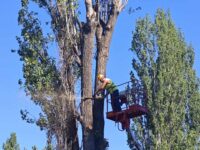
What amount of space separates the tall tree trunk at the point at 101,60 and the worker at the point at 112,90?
226 millimetres

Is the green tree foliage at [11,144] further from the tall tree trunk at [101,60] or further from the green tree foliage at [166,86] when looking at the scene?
the tall tree trunk at [101,60]

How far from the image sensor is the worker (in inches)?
468

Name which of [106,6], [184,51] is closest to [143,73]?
[184,51]

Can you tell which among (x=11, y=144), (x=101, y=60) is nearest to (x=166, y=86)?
(x=101, y=60)

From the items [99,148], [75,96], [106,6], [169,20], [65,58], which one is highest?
[169,20]

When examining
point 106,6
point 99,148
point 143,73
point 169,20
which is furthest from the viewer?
point 169,20

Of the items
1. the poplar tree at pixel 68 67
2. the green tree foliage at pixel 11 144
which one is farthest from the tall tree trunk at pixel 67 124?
the green tree foliage at pixel 11 144

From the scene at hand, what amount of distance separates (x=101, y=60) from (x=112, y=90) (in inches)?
33.5

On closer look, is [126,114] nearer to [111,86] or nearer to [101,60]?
[111,86]

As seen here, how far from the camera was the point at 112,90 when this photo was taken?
11922 millimetres

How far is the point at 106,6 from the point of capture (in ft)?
42.6

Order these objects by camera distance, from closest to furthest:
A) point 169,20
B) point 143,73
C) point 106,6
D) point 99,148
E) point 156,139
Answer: point 99,148
point 106,6
point 156,139
point 143,73
point 169,20

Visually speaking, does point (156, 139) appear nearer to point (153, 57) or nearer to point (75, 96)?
point (153, 57)

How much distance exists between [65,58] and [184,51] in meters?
6.17
